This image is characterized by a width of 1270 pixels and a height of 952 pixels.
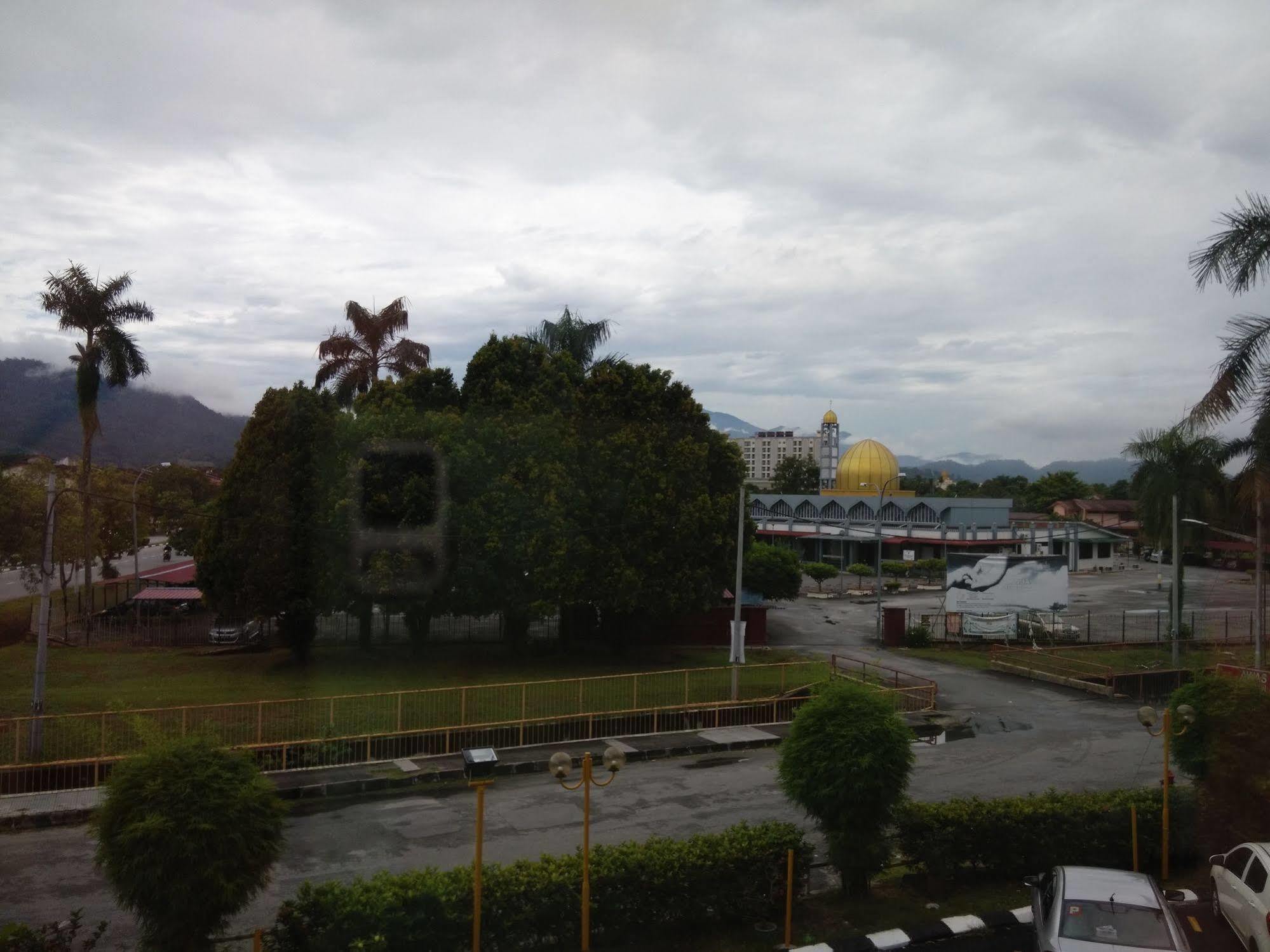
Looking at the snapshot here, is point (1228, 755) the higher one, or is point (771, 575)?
point (771, 575)

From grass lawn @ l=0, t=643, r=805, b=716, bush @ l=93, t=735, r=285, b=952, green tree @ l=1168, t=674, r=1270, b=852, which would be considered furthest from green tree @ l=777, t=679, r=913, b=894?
grass lawn @ l=0, t=643, r=805, b=716

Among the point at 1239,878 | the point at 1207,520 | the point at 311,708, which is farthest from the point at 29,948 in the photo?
the point at 1207,520

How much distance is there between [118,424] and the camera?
268ft

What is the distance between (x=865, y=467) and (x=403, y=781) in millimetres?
76418

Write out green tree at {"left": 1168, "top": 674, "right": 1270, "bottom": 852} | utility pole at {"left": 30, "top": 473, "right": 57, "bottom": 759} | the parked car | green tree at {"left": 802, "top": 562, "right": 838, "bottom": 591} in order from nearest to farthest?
1. green tree at {"left": 1168, "top": 674, "right": 1270, "bottom": 852}
2. utility pole at {"left": 30, "top": 473, "right": 57, "bottom": 759}
3. the parked car
4. green tree at {"left": 802, "top": 562, "right": 838, "bottom": 591}

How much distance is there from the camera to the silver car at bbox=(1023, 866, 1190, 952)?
8469mm

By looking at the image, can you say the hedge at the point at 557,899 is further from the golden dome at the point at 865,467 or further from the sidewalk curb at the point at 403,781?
the golden dome at the point at 865,467

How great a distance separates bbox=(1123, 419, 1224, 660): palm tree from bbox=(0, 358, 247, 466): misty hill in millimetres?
55591

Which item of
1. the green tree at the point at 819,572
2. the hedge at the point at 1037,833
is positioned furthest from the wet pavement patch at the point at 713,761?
the green tree at the point at 819,572

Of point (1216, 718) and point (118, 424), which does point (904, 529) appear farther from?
point (118, 424)

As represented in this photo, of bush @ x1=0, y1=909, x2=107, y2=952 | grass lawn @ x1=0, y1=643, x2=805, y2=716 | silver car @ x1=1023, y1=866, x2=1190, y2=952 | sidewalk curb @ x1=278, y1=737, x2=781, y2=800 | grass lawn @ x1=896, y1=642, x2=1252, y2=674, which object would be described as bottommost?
sidewalk curb @ x1=278, y1=737, x2=781, y2=800

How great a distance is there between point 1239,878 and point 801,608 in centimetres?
3652

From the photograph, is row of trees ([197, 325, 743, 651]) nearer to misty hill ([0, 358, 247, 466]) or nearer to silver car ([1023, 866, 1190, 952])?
silver car ([1023, 866, 1190, 952])

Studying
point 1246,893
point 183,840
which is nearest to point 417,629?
point 183,840
